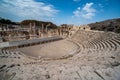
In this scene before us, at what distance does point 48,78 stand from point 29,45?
13.9 m

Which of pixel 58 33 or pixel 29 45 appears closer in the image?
pixel 29 45

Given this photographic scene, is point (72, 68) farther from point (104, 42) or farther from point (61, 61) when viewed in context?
point (104, 42)

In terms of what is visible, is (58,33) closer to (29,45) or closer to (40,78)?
(29,45)

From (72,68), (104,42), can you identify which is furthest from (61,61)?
(104,42)

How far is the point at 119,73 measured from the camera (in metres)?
3.55

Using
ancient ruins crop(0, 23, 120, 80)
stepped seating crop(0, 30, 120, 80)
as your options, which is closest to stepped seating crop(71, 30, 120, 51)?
ancient ruins crop(0, 23, 120, 80)

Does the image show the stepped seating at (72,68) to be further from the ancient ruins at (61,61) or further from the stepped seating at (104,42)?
the stepped seating at (104,42)

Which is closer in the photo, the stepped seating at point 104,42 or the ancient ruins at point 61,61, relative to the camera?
the ancient ruins at point 61,61

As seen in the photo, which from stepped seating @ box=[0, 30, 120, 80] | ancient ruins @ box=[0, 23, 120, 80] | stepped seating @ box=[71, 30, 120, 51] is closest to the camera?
stepped seating @ box=[0, 30, 120, 80]

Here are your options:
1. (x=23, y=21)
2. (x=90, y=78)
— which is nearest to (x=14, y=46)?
(x=90, y=78)

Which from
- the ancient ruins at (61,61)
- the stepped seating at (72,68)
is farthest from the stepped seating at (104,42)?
the stepped seating at (72,68)

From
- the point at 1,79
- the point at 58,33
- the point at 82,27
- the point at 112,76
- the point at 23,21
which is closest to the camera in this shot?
the point at 112,76

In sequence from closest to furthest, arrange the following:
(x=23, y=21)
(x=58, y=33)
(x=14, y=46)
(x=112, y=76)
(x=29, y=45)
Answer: (x=112, y=76) < (x=14, y=46) < (x=29, y=45) < (x=58, y=33) < (x=23, y=21)

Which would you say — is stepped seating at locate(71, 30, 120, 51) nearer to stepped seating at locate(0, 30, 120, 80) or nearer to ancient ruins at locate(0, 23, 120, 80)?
ancient ruins at locate(0, 23, 120, 80)
